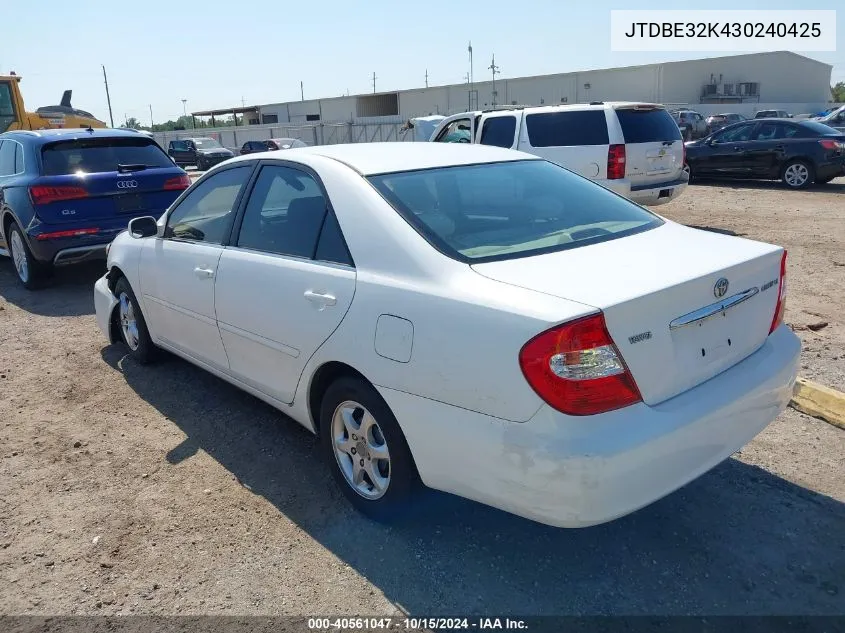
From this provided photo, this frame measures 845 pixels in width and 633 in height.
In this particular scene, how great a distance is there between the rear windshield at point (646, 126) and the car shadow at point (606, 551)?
23.2 feet

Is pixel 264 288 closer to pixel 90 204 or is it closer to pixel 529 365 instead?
pixel 529 365

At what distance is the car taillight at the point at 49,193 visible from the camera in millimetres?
7242

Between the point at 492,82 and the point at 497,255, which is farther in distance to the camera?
the point at 492,82

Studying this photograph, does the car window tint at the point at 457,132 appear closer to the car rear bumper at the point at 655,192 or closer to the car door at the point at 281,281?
the car rear bumper at the point at 655,192

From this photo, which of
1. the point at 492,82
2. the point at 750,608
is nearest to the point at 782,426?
the point at 750,608

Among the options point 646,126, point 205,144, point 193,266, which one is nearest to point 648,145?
point 646,126

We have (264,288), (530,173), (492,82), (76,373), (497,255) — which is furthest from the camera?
(492,82)

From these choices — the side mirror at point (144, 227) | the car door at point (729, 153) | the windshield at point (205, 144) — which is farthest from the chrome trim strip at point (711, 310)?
the windshield at point (205, 144)

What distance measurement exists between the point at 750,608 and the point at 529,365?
127 centimetres

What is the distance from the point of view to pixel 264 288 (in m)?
3.45

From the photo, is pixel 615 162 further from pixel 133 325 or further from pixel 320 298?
pixel 320 298

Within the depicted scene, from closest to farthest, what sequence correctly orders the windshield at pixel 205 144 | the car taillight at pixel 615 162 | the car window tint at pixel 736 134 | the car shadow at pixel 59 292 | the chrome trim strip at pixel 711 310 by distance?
the chrome trim strip at pixel 711 310 → the car shadow at pixel 59 292 → the car taillight at pixel 615 162 → the car window tint at pixel 736 134 → the windshield at pixel 205 144

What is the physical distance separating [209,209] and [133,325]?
4.72 feet

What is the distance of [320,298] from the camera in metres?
3.07
